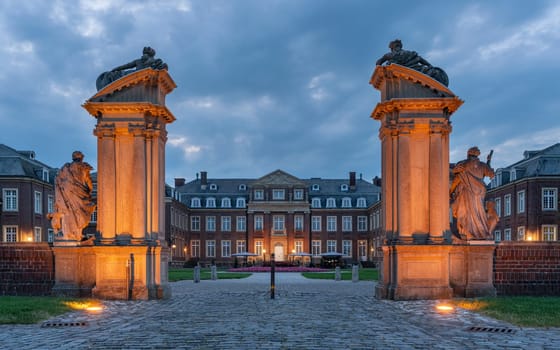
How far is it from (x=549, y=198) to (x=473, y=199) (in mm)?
27867

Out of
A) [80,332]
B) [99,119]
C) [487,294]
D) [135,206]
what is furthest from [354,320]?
[99,119]

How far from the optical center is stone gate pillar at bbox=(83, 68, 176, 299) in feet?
54.5

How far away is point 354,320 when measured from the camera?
11992mm

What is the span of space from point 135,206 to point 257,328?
753cm

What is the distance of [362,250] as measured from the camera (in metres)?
69.8

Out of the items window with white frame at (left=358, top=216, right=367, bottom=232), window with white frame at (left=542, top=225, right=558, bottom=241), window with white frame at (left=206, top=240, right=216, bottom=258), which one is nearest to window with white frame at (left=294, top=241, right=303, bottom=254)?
window with white frame at (left=358, top=216, right=367, bottom=232)

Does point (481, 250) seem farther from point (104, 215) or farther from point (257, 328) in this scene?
point (104, 215)

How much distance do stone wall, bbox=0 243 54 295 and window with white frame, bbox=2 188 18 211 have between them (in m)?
26.9

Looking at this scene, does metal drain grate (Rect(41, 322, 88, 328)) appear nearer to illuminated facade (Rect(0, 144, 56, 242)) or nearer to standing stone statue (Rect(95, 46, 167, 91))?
standing stone statue (Rect(95, 46, 167, 91))

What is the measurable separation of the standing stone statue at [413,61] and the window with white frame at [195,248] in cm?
5581

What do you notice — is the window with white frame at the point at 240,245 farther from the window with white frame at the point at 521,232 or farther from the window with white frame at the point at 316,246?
the window with white frame at the point at 521,232

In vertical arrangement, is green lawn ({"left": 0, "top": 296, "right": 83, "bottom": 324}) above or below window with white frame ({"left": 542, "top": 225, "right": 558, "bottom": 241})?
above

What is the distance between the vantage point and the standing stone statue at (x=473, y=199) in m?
16.8

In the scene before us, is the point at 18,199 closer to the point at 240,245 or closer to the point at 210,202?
the point at 210,202
